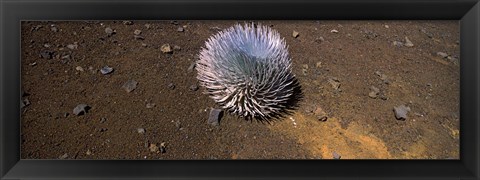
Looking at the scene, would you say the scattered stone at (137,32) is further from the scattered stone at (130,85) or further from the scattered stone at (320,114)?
the scattered stone at (320,114)

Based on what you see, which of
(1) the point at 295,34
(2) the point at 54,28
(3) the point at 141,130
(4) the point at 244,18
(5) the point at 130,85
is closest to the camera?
(4) the point at 244,18

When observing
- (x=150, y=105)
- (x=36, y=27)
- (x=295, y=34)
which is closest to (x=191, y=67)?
(x=150, y=105)

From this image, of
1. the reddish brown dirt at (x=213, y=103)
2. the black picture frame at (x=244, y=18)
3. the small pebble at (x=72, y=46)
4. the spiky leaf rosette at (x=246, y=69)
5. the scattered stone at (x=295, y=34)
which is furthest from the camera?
the scattered stone at (x=295, y=34)

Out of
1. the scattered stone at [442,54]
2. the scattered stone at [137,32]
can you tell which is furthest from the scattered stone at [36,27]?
the scattered stone at [442,54]

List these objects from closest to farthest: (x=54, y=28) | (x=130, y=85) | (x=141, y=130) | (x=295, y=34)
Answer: (x=141, y=130), (x=130, y=85), (x=54, y=28), (x=295, y=34)

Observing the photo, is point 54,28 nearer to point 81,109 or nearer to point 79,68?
point 79,68

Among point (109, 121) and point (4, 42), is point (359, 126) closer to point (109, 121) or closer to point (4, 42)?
point (109, 121)
